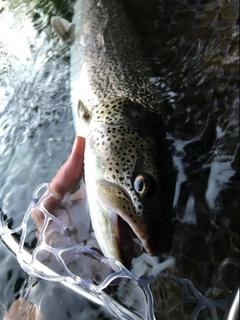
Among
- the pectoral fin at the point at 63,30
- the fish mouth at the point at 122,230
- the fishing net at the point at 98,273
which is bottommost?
the fishing net at the point at 98,273

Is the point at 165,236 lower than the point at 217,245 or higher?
higher

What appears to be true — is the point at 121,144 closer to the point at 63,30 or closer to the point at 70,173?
the point at 70,173

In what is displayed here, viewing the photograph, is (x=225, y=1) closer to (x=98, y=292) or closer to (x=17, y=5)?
(x=98, y=292)

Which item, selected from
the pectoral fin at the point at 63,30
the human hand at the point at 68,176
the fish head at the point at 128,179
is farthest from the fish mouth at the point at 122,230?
the pectoral fin at the point at 63,30

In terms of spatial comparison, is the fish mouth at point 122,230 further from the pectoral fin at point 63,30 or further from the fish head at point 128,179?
the pectoral fin at point 63,30

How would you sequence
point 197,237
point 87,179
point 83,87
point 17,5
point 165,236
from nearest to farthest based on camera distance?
point 165,236
point 197,237
point 87,179
point 83,87
point 17,5

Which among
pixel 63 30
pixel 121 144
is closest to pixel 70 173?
pixel 121 144

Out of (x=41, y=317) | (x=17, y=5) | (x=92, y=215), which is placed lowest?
(x=41, y=317)

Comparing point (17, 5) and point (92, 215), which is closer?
point (92, 215)

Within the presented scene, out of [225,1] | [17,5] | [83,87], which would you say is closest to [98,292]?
[83,87]
